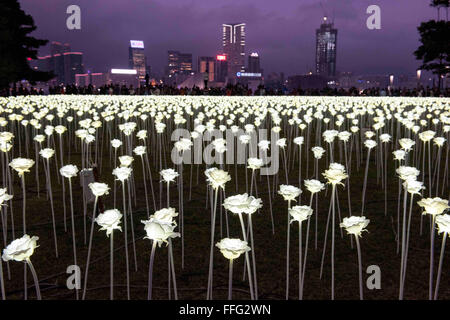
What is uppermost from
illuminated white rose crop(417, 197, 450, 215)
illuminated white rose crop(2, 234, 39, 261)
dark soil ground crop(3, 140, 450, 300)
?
illuminated white rose crop(417, 197, 450, 215)

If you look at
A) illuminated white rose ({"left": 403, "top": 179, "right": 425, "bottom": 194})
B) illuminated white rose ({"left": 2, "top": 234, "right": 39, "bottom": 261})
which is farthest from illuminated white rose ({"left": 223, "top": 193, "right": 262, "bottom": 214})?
illuminated white rose ({"left": 403, "top": 179, "right": 425, "bottom": 194})

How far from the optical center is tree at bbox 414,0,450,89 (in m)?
34.2

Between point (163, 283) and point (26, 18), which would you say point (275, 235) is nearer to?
point (163, 283)

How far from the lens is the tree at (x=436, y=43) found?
3422 cm

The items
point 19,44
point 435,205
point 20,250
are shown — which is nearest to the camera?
point 20,250

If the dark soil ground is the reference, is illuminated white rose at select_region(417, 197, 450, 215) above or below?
→ above

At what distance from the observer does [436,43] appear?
112 ft

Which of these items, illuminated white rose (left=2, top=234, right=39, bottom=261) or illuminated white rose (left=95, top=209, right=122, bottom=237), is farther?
illuminated white rose (left=95, top=209, right=122, bottom=237)

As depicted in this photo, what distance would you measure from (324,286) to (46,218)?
4286mm

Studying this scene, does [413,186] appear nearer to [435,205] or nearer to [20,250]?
[435,205]

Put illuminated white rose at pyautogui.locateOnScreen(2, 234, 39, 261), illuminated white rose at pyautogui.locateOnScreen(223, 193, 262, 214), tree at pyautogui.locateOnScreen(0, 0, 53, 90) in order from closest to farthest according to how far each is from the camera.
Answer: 1. illuminated white rose at pyautogui.locateOnScreen(2, 234, 39, 261)
2. illuminated white rose at pyautogui.locateOnScreen(223, 193, 262, 214)
3. tree at pyautogui.locateOnScreen(0, 0, 53, 90)

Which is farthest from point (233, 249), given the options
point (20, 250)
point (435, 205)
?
point (435, 205)

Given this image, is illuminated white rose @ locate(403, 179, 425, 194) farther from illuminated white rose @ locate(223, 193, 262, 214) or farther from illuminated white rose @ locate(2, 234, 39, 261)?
illuminated white rose @ locate(2, 234, 39, 261)

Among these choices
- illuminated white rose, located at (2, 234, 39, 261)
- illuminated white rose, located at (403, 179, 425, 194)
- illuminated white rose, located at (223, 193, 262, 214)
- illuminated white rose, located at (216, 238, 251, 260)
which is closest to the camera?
illuminated white rose, located at (2, 234, 39, 261)
